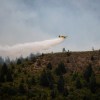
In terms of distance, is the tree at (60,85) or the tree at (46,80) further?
the tree at (46,80)

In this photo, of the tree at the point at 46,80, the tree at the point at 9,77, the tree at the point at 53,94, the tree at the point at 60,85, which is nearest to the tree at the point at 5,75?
the tree at the point at 9,77

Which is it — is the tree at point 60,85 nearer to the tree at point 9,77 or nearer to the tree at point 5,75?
the tree at point 9,77

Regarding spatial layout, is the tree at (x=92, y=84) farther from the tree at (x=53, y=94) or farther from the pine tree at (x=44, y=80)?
the pine tree at (x=44, y=80)

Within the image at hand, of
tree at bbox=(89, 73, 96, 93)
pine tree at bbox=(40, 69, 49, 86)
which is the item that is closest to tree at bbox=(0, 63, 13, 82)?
pine tree at bbox=(40, 69, 49, 86)

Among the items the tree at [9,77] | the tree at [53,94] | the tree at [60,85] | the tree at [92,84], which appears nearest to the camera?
the tree at [53,94]

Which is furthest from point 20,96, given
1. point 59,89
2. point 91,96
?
point 91,96

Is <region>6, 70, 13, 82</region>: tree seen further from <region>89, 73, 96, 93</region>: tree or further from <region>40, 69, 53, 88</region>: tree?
<region>89, 73, 96, 93</region>: tree

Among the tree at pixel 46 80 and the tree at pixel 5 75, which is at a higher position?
the tree at pixel 5 75

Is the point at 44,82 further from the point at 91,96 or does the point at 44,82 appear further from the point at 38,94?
the point at 91,96

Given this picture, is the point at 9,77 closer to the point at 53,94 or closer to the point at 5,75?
the point at 5,75

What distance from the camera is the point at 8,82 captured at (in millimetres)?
192500

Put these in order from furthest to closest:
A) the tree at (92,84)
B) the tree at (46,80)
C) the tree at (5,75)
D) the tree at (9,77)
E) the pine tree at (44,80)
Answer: the tree at (9,77), the tree at (5,75), the pine tree at (44,80), the tree at (46,80), the tree at (92,84)

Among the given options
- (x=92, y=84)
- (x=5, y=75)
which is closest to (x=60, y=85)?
(x=92, y=84)

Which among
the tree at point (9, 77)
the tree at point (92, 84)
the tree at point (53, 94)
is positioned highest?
the tree at point (9, 77)
